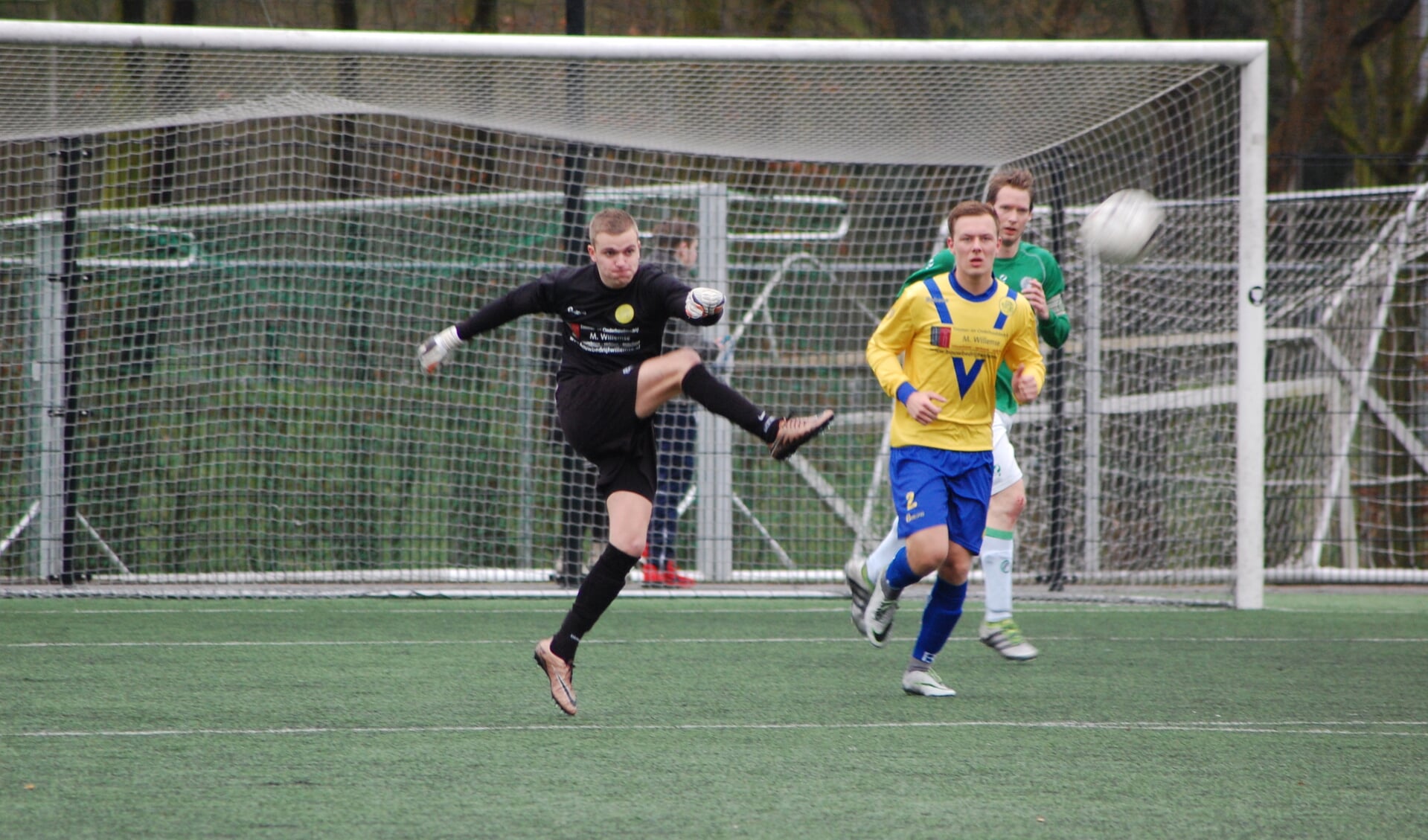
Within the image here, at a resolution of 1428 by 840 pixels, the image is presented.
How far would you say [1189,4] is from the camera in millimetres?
11445

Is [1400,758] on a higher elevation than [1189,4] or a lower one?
lower

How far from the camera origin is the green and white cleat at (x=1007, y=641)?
579cm

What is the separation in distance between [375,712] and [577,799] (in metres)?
1.45

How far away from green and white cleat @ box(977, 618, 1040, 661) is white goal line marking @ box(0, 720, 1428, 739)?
120 cm

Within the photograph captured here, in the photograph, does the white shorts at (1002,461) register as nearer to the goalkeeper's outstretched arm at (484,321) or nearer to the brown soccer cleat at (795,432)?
the brown soccer cleat at (795,432)

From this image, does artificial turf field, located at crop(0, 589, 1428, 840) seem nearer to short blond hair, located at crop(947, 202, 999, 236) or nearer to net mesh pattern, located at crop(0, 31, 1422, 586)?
short blond hair, located at crop(947, 202, 999, 236)

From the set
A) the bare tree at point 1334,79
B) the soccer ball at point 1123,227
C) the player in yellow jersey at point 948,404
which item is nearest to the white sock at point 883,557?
the player in yellow jersey at point 948,404

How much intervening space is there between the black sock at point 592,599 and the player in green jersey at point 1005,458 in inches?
50.6

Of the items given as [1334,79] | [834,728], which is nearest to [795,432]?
[834,728]

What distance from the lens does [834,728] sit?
4.42 metres

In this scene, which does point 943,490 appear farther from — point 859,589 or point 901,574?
point 859,589

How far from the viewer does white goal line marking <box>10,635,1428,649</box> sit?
6250 mm

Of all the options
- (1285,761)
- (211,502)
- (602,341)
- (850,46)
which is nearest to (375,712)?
(602,341)

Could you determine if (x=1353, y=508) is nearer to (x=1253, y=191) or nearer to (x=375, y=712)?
(x=1253, y=191)
